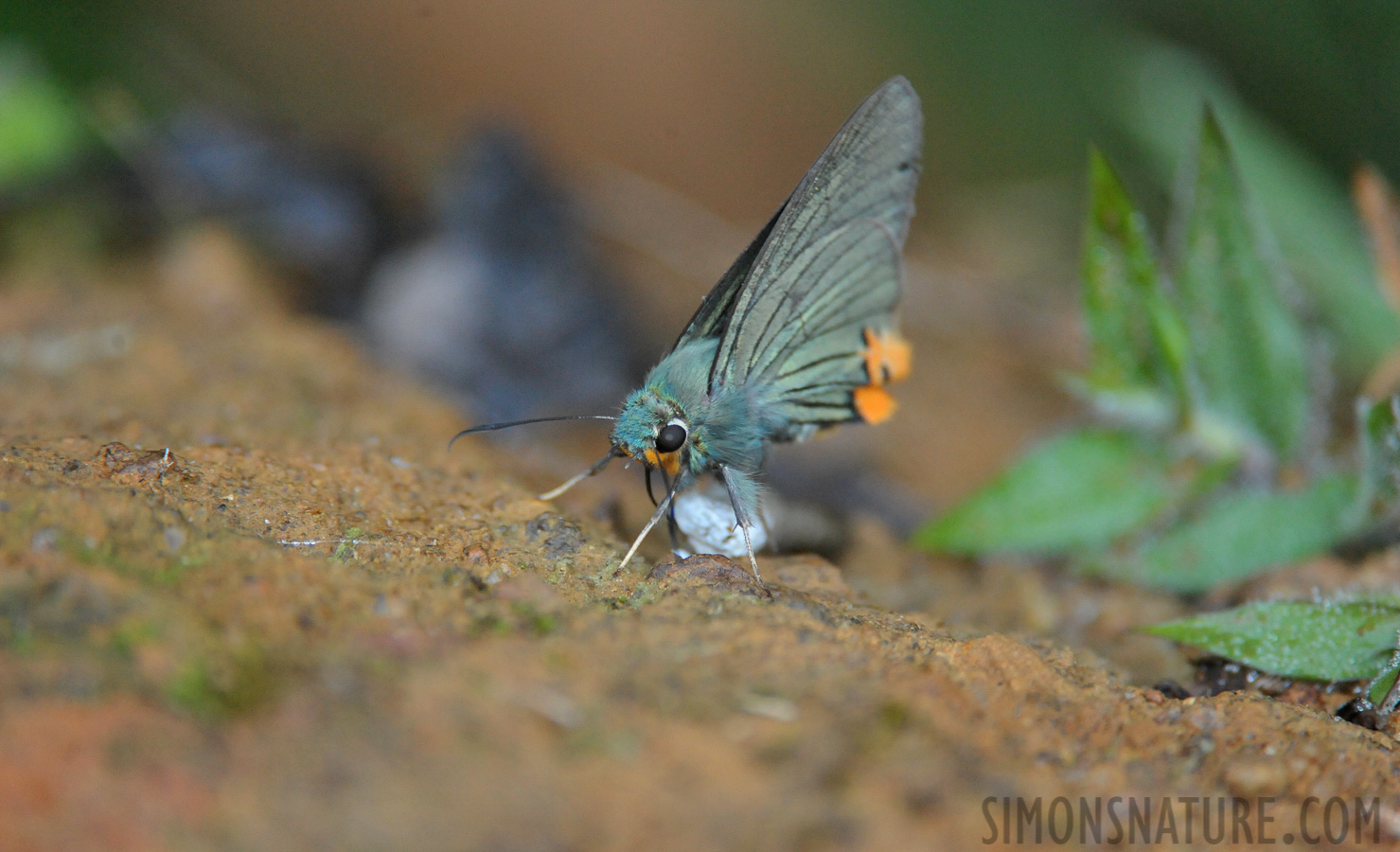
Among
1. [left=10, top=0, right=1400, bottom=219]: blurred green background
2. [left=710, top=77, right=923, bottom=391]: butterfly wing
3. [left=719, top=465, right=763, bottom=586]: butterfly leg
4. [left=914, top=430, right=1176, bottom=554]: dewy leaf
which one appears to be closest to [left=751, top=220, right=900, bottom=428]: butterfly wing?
[left=710, top=77, right=923, bottom=391]: butterfly wing

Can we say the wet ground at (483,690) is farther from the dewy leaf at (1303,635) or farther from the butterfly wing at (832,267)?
the butterfly wing at (832,267)

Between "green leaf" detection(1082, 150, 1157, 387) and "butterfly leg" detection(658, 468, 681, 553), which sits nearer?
"butterfly leg" detection(658, 468, 681, 553)

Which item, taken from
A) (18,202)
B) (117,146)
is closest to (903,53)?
(117,146)

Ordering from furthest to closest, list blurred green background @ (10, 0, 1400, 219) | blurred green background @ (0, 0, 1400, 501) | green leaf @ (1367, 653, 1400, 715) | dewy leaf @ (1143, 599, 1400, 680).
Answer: blurred green background @ (10, 0, 1400, 219)
blurred green background @ (0, 0, 1400, 501)
dewy leaf @ (1143, 599, 1400, 680)
green leaf @ (1367, 653, 1400, 715)

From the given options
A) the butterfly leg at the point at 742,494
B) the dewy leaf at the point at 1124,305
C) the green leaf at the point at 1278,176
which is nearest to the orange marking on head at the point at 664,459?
the butterfly leg at the point at 742,494

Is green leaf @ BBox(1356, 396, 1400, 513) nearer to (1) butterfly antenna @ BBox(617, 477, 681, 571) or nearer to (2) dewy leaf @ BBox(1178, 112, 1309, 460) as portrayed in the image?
(2) dewy leaf @ BBox(1178, 112, 1309, 460)

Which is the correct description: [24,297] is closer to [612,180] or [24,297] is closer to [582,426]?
[582,426]
